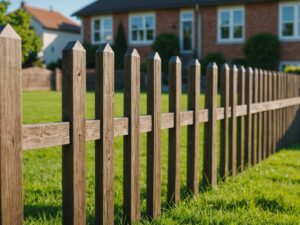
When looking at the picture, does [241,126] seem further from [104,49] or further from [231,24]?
[231,24]

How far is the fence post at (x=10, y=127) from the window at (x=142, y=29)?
85.3 ft

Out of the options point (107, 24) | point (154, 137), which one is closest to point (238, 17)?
point (107, 24)

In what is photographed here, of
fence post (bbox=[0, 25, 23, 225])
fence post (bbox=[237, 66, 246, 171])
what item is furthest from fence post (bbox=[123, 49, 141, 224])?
fence post (bbox=[237, 66, 246, 171])

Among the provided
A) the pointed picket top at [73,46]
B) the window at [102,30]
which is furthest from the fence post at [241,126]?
the window at [102,30]

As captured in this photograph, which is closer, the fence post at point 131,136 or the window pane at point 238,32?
the fence post at point 131,136

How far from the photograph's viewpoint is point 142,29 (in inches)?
1105

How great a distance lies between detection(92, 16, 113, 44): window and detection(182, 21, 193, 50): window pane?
15.8ft

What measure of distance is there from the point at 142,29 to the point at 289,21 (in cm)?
854

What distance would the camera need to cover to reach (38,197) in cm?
409

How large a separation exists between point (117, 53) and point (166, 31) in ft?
10.2

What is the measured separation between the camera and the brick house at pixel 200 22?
2383 centimetres

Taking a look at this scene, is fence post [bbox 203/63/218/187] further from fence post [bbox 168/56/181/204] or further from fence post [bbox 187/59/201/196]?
fence post [bbox 168/56/181/204]

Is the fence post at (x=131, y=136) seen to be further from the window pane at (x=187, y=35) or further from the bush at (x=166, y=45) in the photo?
the window pane at (x=187, y=35)

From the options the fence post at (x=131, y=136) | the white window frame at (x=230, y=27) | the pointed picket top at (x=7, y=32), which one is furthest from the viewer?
the white window frame at (x=230, y=27)
